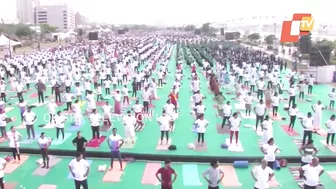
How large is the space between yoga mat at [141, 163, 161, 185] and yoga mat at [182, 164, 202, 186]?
78 centimetres

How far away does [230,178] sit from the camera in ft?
33.4

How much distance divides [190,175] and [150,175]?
1123 millimetres

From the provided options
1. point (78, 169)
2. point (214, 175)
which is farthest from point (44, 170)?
point (214, 175)

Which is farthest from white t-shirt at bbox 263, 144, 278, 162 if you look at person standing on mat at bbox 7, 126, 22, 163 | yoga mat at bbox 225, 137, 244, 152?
person standing on mat at bbox 7, 126, 22, 163

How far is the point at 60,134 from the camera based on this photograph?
45.6ft

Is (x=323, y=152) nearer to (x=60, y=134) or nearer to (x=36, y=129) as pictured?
(x=60, y=134)

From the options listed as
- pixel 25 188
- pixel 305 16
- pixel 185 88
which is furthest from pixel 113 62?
pixel 25 188

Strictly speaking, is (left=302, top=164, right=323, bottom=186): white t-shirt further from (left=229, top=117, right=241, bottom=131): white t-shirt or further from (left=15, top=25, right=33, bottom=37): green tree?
(left=15, top=25, right=33, bottom=37): green tree

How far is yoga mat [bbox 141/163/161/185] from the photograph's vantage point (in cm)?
1002

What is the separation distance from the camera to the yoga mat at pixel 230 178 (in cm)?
983

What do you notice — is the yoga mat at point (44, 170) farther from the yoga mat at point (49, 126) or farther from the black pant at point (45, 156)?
the yoga mat at point (49, 126)

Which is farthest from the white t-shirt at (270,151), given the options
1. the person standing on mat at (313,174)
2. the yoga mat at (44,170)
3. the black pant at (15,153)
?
the black pant at (15,153)

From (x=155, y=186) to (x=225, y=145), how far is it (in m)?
3.52

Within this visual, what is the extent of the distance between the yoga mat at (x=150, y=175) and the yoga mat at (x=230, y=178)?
1.82m
